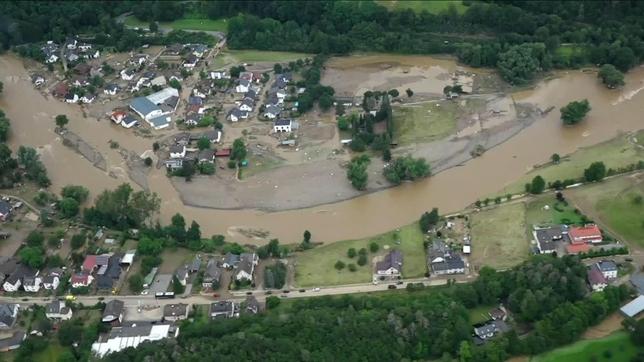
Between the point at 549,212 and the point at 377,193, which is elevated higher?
the point at 549,212

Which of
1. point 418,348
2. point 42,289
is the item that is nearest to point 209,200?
point 42,289

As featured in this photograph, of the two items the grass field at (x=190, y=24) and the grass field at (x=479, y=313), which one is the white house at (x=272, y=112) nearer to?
the grass field at (x=190, y=24)

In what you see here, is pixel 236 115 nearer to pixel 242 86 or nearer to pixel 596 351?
pixel 242 86

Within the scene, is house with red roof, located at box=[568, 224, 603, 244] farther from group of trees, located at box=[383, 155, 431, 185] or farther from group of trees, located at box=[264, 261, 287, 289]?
group of trees, located at box=[264, 261, 287, 289]

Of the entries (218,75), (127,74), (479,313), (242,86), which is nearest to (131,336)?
(479,313)

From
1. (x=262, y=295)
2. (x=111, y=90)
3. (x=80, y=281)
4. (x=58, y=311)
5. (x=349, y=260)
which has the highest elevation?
(x=349, y=260)

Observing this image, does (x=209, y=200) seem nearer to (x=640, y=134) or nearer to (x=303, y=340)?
(x=303, y=340)

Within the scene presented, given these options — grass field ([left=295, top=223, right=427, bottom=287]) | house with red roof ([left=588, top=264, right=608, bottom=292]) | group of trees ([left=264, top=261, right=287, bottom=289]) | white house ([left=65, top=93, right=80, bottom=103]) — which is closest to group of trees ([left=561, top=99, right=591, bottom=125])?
grass field ([left=295, top=223, right=427, bottom=287])
